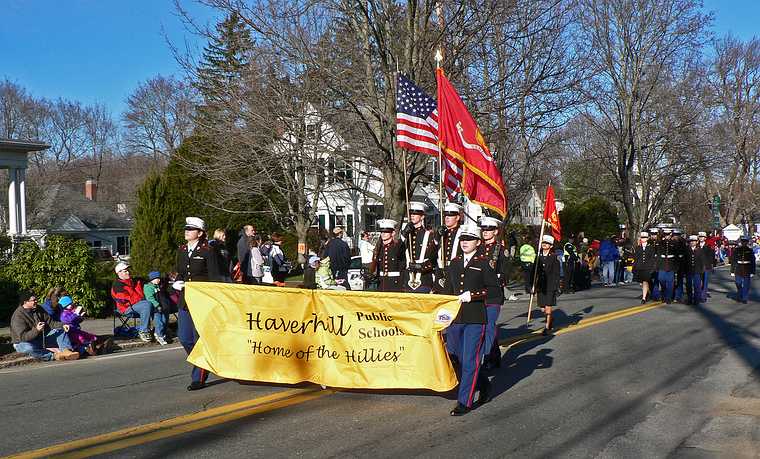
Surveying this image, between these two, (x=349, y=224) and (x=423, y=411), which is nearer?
(x=423, y=411)

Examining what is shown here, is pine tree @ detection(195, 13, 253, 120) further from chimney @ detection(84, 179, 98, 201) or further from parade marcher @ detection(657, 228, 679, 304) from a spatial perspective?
chimney @ detection(84, 179, 98, 201)

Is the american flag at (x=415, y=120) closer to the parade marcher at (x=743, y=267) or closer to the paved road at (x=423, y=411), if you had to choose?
the paved road at (x=423, y=411)

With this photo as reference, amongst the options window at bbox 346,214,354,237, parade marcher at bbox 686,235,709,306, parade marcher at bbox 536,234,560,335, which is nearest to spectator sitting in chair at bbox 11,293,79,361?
parade marcher at bbox 536,234,560,335

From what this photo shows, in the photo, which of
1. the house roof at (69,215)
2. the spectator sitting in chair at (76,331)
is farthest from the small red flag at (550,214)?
the house roof at (69,215)

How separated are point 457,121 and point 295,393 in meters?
5.21

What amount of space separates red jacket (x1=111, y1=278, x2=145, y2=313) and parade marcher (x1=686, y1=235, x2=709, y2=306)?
41.6ft

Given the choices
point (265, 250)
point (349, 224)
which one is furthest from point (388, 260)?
point (349, 224)

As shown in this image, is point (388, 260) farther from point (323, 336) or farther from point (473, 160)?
point (323, 336)

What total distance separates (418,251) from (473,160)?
1683mm

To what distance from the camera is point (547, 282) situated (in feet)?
47.1

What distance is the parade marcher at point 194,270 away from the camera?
915 centimetres

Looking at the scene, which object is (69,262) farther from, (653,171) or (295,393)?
(653,171)

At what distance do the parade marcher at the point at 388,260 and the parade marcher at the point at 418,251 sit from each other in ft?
0.91

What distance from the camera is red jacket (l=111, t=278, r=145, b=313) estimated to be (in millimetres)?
14625
